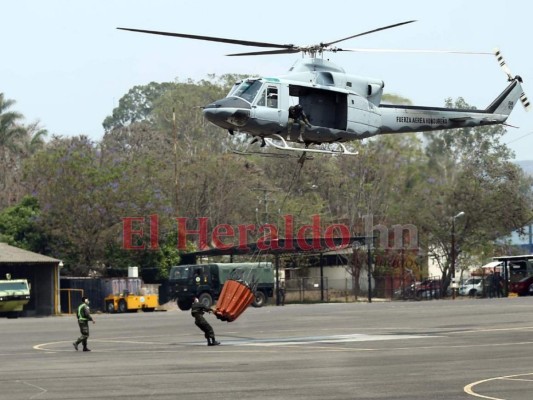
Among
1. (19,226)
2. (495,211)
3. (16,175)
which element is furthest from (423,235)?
(16,175)

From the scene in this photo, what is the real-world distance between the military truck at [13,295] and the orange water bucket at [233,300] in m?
30.1

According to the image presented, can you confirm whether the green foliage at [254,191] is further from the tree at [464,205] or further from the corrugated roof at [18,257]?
the corrugated roof at [18,257]

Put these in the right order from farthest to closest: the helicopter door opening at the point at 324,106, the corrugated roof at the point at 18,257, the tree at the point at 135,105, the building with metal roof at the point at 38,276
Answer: the tree at the point at 135,105 → the building with metal roof at the point at 38,276 → the corrugated roof at the point at 18,257 → the helicopter door opening at the point at 324,106

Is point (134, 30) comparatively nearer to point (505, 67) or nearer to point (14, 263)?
point (505, 67)

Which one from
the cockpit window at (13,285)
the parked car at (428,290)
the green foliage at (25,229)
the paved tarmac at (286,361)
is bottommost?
the paved tarmac at (286,361)

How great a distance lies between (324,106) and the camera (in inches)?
1396

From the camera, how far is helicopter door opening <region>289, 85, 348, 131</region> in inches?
1379

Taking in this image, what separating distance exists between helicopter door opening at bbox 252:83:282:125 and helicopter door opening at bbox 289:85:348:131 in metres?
0.97

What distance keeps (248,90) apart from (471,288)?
55.4 metres

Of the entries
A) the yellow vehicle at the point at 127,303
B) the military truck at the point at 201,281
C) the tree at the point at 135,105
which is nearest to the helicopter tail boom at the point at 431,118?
the military truck at the point at 201,281

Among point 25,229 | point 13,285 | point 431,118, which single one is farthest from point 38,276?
point 431,118

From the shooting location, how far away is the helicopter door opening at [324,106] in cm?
3503

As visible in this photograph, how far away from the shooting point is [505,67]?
42.1m

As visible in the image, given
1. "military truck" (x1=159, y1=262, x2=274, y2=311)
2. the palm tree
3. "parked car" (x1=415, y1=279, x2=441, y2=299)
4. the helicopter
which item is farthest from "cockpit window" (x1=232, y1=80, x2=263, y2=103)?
the palm tree
